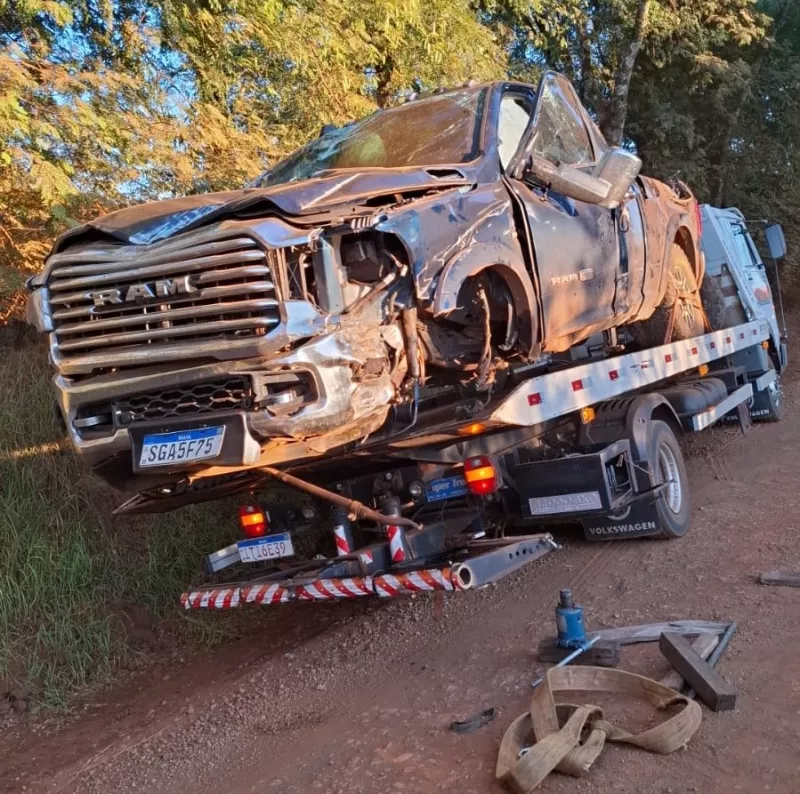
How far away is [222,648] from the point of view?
573 cm

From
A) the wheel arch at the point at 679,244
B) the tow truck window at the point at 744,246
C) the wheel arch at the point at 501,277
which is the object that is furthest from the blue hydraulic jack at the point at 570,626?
the tow truck window at the point at 744,246

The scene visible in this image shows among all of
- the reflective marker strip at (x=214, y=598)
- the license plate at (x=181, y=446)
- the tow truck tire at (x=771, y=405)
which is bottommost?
the tow truck tire at (x=771, y=405)

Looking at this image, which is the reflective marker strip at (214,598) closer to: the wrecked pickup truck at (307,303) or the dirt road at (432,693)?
the dirt road at (432,693)

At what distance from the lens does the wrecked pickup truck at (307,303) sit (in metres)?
3.48

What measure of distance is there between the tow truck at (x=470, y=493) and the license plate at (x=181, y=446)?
1.03 m

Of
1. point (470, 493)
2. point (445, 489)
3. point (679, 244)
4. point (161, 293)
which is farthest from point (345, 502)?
point (679, 244)

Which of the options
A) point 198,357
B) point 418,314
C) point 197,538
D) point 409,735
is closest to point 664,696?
point 409,735

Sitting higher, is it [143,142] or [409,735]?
[143,142]

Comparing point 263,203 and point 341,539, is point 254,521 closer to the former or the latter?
point 341,539

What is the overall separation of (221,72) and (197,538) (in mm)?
4412

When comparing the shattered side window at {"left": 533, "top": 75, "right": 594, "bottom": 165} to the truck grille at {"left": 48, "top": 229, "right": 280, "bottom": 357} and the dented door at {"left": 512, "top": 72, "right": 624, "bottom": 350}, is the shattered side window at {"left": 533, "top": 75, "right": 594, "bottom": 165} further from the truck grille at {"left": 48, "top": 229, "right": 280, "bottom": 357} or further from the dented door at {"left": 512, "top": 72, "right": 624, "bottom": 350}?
the truck grille at {"left": 48, "top": 229, "right": 280, "bottom": 357}

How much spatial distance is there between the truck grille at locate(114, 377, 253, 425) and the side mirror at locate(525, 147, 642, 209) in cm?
228

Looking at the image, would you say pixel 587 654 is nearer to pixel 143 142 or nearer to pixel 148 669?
pixel 148 669

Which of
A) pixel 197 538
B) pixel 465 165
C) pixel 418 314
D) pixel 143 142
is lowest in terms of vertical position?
pixel 197 538
